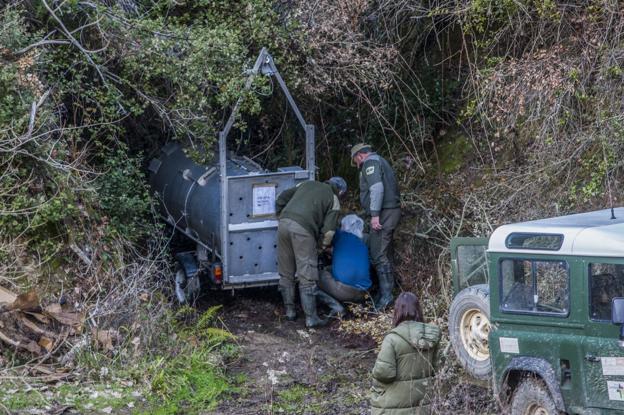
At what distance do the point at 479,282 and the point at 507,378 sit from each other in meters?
1.72

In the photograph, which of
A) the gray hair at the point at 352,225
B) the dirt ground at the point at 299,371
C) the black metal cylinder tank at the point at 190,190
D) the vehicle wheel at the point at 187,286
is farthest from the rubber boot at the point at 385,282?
the vehicle wheel at the point at 187,286

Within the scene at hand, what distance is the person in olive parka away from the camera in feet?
22.7

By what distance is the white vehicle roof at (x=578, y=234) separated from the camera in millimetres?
6820

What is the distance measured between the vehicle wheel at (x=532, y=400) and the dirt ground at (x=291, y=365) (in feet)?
6.47

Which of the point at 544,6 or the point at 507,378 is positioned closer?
the point at 507,378

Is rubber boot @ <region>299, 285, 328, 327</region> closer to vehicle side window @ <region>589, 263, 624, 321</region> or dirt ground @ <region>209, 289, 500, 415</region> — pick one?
dirt ground @ <region>209, 289, 500, 415</region>

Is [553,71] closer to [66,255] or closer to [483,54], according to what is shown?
[483,54]

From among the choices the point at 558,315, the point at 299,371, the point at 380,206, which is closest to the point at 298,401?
the point at 299,371

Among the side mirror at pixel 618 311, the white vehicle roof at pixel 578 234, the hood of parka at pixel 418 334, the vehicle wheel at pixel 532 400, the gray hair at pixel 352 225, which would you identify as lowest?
the vehicle wheel at pixel 532 400

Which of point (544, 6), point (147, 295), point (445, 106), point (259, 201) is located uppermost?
point (544, 6)

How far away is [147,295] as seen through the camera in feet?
34.2

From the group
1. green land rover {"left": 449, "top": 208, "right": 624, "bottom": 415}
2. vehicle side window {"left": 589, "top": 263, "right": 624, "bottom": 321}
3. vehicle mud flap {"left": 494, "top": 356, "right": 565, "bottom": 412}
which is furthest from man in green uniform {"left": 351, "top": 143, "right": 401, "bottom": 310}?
vehicle side window {"left": 589, "top": 263, "right": 624, "bottom": 321}

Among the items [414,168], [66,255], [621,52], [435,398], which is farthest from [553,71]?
[66,255]

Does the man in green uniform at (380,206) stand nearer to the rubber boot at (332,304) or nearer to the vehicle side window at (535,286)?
the rubber boot at (332,304)
